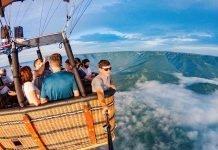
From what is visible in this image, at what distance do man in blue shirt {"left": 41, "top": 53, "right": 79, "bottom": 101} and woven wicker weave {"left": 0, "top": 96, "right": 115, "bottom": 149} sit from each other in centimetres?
13

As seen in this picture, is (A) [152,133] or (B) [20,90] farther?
(A) [152,133]

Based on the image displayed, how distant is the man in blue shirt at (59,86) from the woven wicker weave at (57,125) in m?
0.13

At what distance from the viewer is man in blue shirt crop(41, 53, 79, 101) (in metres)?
5.40

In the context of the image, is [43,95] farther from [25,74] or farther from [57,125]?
[57,125]

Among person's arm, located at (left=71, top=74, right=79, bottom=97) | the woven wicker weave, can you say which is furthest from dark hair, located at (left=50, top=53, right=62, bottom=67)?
the woven wicker weave

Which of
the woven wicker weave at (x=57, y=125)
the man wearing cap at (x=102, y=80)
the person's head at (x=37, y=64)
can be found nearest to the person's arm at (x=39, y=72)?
the person's head at (x=37, y=64)

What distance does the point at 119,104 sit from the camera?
606 ft

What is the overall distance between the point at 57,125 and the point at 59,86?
1019 millimetres

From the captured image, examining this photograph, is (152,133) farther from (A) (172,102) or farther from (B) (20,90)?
(B) (20,90)

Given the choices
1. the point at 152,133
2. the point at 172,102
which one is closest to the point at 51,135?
the point at 152,133

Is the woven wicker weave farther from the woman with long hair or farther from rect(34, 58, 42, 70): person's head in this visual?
rect(34, 58, 42, 70): person's head

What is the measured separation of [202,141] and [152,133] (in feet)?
101

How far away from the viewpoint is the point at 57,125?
6.12 meters

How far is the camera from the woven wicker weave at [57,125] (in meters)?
5.74
